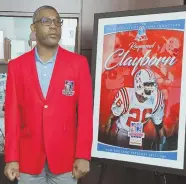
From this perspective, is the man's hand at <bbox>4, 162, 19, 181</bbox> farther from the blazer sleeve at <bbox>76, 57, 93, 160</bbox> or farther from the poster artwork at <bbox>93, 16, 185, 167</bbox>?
the poster artwork at <bbox>93, 16, 185, 167</bbox>

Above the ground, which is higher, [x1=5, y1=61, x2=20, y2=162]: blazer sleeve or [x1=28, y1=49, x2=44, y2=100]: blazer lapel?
[x1=28, y1=49, x2=44, y2=100]: blazer lapel

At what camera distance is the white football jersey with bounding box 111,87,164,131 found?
184 cm

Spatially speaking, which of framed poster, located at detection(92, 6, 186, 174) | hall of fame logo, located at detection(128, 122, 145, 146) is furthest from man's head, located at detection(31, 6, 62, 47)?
hall of fame logo, located at detection(128, 122, 145, 146)

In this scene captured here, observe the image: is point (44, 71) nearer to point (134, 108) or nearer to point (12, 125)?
point (12, 125)

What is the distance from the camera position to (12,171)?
58.6 inches

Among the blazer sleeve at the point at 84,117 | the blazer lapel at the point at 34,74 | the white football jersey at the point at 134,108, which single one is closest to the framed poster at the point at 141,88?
the white football jersey at the point at 134,108

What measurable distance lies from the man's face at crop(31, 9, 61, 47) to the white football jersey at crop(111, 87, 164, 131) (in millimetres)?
537

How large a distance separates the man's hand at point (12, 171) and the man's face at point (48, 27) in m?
0.52

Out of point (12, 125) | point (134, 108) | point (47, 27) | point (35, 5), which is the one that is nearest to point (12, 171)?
point (12, 125)

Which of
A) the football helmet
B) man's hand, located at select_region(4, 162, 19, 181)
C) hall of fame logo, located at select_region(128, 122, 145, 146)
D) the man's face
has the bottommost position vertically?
man's hand, located at select_region(4, 162, 19, 181)

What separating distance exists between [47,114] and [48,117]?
14 mm

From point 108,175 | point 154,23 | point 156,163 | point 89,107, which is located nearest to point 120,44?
point 154,23

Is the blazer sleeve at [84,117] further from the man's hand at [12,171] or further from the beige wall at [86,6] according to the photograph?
the beige wall at [86,6]

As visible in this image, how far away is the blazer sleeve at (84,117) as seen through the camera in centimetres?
153
